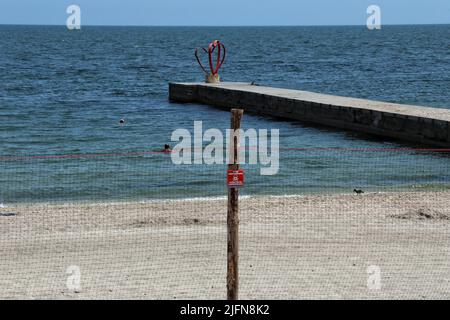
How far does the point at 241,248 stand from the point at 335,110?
19791 millimetres

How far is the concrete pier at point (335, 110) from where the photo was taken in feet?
87.7

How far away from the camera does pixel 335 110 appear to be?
31859 millimetres

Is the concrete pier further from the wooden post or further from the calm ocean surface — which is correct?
the wooden post

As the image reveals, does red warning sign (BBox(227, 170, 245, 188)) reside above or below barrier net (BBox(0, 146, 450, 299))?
above

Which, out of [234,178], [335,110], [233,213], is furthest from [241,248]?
[335,110]

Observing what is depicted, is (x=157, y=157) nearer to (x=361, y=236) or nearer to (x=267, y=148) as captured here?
(x=267, y=148)

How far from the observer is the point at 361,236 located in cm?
1346

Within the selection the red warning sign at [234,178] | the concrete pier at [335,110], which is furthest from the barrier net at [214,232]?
the concrete pier at [335,110]

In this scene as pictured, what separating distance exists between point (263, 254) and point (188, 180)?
29.2 feet

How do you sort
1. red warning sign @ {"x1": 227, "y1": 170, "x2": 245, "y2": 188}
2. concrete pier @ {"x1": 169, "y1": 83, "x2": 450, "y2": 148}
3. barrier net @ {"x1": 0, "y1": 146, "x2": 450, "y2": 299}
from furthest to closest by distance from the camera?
concrete pier @ {"x1": 169, "y1": 83, "x2": 450, "y2": 148} < barrier net @ {"x1": 0, "y1": 146, "x2": 450, "y2": 299} < red warning sign @ {"x1": 227, "y1": 170, "x2": 245, "y2": 188}

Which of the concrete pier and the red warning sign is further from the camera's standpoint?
the concrete pier

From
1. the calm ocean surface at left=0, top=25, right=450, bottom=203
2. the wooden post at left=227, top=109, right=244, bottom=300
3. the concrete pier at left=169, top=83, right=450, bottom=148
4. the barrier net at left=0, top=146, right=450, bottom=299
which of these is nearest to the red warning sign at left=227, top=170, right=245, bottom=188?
the wooden post at left=227, top=109, right=244, bottom=300

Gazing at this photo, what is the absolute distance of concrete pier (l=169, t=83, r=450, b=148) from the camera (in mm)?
26734

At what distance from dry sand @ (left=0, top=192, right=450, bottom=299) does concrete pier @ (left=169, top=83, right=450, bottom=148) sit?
9241 millimetres
